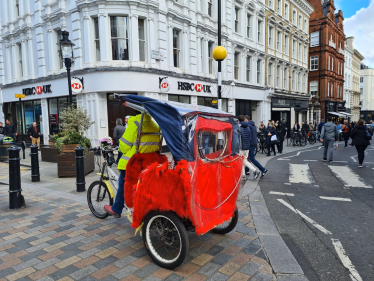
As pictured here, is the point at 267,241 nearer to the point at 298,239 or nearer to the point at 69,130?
the point at 298,239

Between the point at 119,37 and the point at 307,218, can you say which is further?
the point at 119,37

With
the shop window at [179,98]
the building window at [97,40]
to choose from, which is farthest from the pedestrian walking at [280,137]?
the building window at [97,40]

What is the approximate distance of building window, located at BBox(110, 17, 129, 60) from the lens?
541 inches

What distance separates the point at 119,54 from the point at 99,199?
10.8 m

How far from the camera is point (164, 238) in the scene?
131 inches

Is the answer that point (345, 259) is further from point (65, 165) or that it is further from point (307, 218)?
point (65, 165)

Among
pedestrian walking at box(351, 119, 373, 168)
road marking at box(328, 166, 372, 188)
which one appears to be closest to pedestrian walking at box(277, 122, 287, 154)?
pedestrian walking at box(351, 119, 373, 168)

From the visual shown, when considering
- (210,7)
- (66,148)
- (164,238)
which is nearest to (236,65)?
(210,7)

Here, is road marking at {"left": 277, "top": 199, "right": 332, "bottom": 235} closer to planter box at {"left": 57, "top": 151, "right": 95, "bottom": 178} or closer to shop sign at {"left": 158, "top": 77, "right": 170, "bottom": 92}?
planter box at {"left": 57, "top": 151, "right": 95, "bottom": 178}

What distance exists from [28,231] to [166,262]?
98.0 inches

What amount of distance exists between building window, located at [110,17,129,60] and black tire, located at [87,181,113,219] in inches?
415

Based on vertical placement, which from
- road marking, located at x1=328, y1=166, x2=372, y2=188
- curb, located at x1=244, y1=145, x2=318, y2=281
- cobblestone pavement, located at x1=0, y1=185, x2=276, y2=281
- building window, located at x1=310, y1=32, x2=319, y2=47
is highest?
building window, located at x1=310, y1=32, x2=319, y2=47

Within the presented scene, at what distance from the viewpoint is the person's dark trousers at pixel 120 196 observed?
397 cm

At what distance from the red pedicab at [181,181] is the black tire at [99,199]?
92 centimetres
